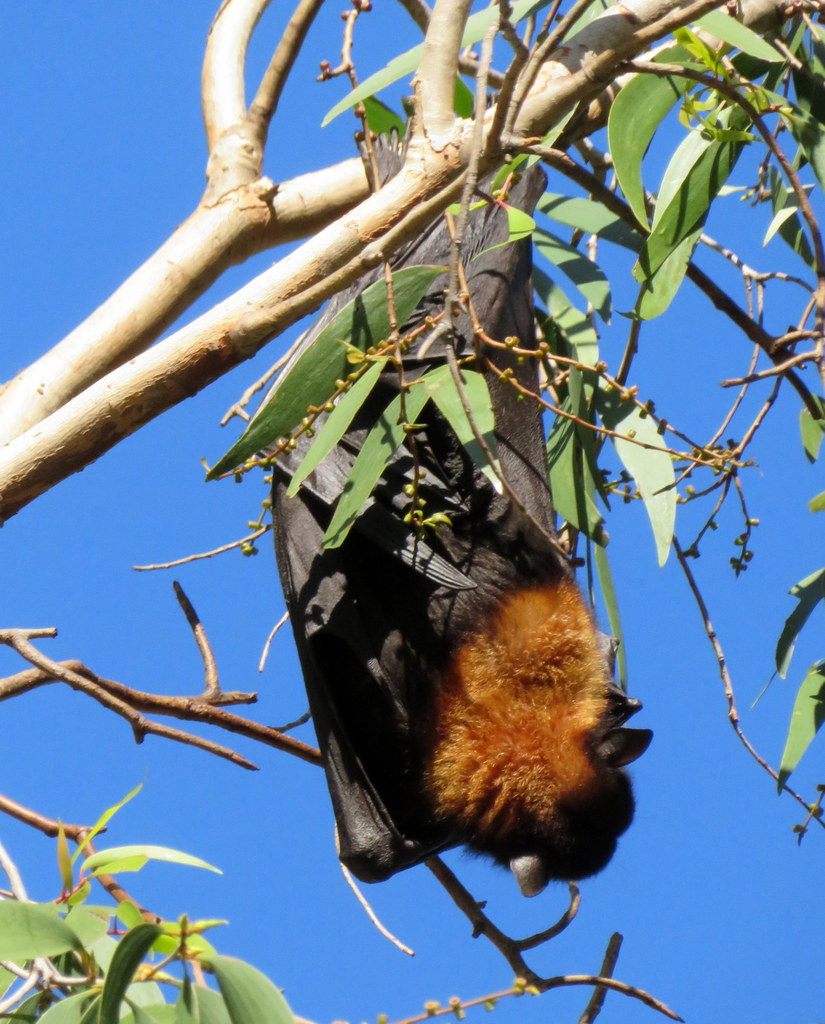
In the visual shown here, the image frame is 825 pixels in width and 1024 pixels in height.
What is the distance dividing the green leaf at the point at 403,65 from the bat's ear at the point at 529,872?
4.42 feet

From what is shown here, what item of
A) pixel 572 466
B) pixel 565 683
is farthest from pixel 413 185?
pixel 565 683

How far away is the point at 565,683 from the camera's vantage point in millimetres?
2236

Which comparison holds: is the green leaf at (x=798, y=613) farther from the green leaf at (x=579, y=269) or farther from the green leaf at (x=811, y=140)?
the green leaf at (x=811, y=140)

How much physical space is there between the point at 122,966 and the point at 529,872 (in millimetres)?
1031

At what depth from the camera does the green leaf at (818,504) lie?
6.76 feet

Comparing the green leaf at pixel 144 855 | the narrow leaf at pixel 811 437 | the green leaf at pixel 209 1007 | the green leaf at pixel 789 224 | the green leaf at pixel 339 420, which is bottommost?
the green leaf at pixel 209 1007

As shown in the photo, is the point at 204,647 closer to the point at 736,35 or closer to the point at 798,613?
the point at 798,613

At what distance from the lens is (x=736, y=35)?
1.63 metres

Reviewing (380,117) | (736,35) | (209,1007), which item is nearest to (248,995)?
(209,1007)

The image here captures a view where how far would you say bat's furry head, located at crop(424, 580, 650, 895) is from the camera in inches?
85.4

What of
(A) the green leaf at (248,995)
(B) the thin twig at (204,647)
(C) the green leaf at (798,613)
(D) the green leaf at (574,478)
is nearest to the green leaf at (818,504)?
(C) the green leaf at (798,613)

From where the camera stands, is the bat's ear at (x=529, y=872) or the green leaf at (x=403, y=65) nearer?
the green leaf at (x=403, y=65)

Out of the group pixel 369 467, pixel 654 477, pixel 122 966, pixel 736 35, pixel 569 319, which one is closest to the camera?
pixel 122 966

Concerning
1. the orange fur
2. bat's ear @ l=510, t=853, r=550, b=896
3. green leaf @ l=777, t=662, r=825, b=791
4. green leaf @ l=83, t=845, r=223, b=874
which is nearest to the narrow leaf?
green leaf @ l=777, t=662, r=825, b=791
